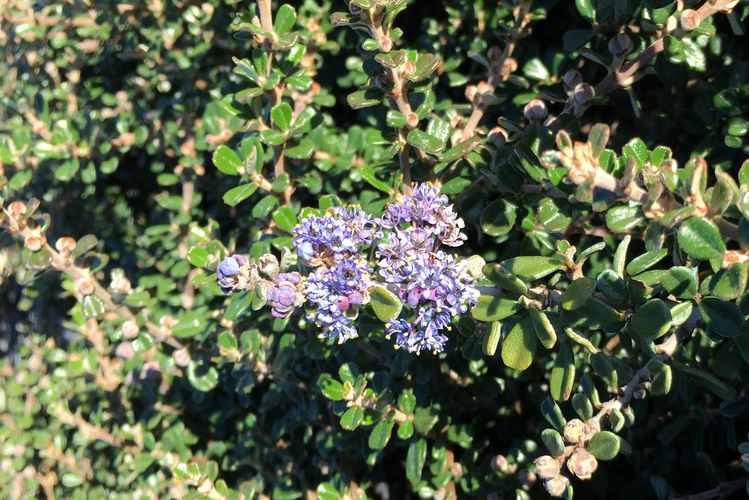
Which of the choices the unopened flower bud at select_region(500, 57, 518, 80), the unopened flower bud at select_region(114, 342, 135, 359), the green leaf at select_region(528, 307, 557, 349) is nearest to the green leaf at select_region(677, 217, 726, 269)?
the green leaf at select_region(528, 307, 557, 349)

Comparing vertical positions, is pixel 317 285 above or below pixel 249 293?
above

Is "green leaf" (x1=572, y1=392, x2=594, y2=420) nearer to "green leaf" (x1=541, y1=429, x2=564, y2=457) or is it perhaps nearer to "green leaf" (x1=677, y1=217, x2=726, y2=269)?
"green leaf" (x1=541, y1=429, x2=564, y2=457)

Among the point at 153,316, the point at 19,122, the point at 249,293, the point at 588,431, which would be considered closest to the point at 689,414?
the point at 588,431

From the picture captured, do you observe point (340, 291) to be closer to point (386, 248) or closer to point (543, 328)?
point (386, 248)

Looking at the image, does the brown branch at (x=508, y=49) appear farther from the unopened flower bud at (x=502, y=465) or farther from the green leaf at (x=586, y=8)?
the unopened flower bud at (x=502, y=465)

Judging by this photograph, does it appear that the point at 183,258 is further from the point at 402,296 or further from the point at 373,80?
the point at 402,296

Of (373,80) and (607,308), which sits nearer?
(607,308)

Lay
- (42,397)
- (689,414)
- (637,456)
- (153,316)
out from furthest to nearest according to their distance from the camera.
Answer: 1. (42,397)
2. (153,316)
3. (637,456)
4. (689,414)
